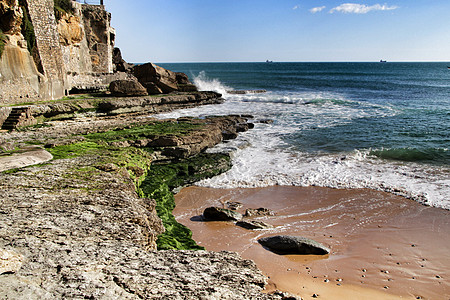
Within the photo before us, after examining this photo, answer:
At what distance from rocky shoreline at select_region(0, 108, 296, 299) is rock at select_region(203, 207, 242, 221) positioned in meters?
2.08

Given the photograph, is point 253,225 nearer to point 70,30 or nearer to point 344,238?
point 344,238

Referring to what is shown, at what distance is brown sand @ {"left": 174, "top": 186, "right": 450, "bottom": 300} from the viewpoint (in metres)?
5.75

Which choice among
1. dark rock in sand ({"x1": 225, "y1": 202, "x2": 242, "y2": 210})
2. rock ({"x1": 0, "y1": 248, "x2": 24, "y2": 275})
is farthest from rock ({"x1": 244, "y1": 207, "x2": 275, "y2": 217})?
rock ({"x1": 0, "y1": 248, "x2": 24, "y2": 275})

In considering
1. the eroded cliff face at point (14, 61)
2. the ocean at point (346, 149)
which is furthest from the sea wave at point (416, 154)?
the eroded cliff face at point (14, 61)

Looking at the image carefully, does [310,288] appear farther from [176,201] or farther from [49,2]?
[49,2]

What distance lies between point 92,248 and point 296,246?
4135mm

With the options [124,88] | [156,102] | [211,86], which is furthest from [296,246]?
Result: [211,86]

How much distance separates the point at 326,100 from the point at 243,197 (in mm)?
24611

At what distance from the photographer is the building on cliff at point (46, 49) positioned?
51.8ft

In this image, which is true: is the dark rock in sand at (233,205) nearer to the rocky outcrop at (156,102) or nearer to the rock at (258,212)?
the rock at (258,212)

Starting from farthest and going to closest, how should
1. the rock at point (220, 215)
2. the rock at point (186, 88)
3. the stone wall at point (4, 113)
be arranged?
the rock at point (186, 88)
the stone wall at point (4, 113)
the rock at point (220, 215)

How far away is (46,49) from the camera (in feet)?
60.7

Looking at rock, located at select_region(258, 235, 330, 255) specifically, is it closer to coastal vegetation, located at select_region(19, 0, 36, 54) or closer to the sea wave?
the sea wave

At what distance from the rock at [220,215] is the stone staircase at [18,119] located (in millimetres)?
10331
